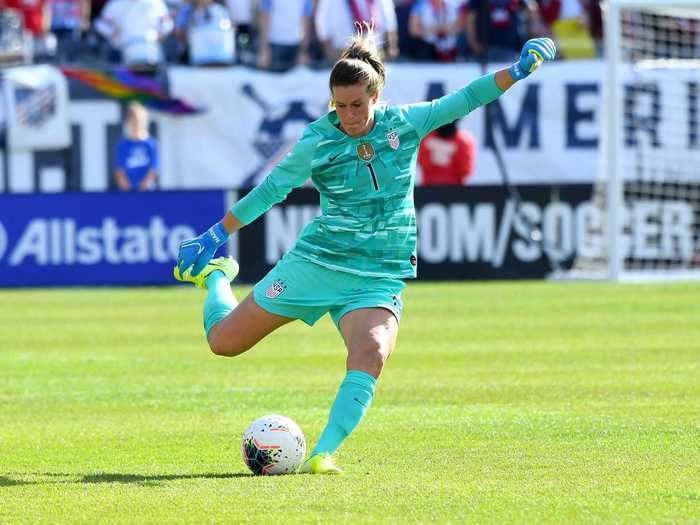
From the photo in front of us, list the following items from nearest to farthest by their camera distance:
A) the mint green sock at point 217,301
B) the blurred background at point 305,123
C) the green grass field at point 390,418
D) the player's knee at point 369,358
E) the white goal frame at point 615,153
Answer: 1. the green grass field at point 390,418
2. the player's knee at point 369,358
3. the mint green sock at point 217,301
4. the white goal frame at point 615,153
5. the blurred background at point 305,123

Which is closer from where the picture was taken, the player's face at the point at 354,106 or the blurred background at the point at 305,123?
the player's face at the point at 354,106

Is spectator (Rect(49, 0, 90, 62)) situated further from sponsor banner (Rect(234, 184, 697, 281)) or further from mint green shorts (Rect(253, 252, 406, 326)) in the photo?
mint green shorts (Rect(253, 252, 406, 326))

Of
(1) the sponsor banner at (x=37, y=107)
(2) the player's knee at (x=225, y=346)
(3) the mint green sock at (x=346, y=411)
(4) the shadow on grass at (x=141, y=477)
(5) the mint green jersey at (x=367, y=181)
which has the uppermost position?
(1) the sponsor banner at (x=37, y=107)

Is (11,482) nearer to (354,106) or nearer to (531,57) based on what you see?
(354,106)

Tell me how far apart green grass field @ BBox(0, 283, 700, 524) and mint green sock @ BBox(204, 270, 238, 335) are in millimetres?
735

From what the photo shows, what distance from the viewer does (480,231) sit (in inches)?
887

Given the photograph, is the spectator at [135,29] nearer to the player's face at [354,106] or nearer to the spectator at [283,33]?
the spectator at [283,33]

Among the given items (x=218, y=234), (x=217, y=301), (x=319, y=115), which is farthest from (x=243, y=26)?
(x=218, y=234)

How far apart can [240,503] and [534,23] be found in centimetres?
1875

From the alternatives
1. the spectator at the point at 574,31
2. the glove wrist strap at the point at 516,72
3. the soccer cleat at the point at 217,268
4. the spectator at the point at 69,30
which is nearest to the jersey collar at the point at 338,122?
the glove wrist strap at the point at 516,72

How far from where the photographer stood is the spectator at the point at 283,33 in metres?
23.9

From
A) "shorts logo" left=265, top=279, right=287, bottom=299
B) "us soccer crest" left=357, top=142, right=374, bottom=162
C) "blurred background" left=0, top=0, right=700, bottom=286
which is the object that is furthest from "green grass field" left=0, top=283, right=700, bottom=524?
"blurred background" left=0, top=0, right=700, bottom=286

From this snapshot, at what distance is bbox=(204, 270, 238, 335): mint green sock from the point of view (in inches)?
346

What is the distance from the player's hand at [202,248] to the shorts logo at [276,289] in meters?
0.39
